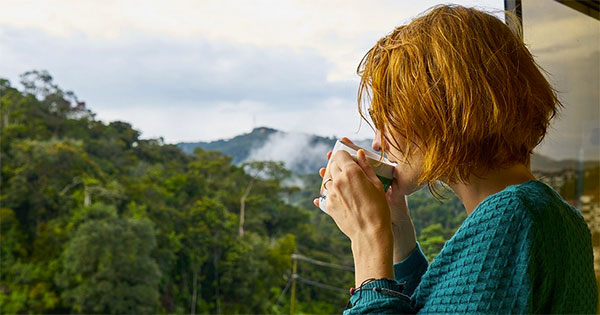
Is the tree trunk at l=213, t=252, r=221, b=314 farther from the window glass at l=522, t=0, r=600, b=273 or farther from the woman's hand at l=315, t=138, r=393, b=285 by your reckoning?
→ the woman's hand at l=315, t=138, r=393, b=285

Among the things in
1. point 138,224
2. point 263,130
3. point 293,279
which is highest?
point 263,130

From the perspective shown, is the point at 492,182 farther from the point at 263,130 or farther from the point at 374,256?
the point at 263,130

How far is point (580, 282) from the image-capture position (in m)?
0.56

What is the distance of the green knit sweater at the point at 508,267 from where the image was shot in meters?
0.50

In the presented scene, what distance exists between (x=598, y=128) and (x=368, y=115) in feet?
3.94

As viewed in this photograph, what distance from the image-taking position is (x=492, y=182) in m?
0.61

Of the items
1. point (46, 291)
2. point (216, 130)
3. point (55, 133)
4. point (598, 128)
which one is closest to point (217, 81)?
point (216, 130)

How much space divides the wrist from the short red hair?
0.09m

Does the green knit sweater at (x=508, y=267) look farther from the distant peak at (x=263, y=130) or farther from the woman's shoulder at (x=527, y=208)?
the distant peak at (x=263, y=130)

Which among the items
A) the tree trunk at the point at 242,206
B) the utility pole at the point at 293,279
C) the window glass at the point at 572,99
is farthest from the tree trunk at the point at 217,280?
Result: the window glass at the point at 572,99

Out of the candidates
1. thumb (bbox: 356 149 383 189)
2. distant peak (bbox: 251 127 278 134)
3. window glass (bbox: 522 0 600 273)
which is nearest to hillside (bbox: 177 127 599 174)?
distant peak (bbox: 251 127 278 134)

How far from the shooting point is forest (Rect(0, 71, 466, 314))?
5.32 meters

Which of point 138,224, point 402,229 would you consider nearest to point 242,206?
point 138,224

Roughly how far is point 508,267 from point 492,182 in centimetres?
13
